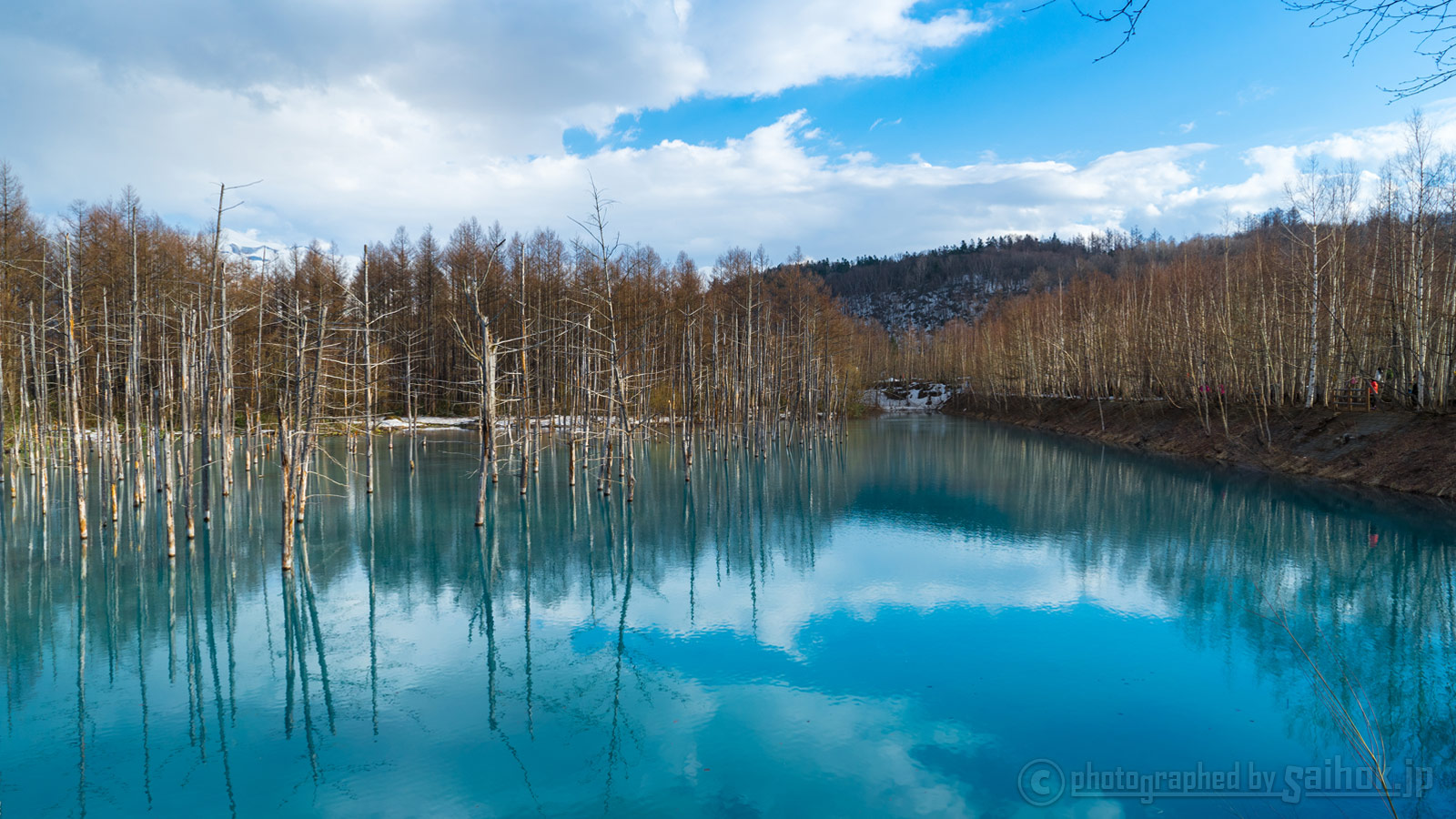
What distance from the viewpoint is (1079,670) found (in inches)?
326

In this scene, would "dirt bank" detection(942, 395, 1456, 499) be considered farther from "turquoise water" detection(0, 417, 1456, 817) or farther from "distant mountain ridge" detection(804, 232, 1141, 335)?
"distant mountain ridge" detection(804, 232, 1141, 335)

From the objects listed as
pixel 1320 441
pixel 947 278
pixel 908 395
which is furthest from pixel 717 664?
pixel 947 278

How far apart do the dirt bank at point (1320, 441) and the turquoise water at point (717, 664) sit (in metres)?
4.01

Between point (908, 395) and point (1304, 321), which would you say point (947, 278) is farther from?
point (1304, 321)

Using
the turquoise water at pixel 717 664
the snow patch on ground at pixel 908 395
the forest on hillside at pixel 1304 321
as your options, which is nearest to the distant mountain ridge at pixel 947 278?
the snow patch on ground at pixel 908 395

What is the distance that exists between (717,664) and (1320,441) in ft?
80.9

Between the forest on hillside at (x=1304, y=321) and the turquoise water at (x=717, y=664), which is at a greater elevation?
the forest on hillside at (x=1304, y=321)

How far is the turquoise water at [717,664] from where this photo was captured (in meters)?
5.94

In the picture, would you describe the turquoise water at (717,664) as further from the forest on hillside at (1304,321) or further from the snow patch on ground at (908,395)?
the snow patch on ground at (908,395)

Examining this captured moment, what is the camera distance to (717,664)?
857cm

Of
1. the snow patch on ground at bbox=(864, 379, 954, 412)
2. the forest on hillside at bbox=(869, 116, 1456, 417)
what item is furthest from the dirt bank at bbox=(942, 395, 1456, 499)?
the snow patch on ground at bbox=(864, 379, 954, 412)

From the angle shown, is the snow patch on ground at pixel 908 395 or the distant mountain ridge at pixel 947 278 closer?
the snow patch on ground at pixel 908 395

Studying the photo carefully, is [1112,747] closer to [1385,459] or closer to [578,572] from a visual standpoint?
[578,572]

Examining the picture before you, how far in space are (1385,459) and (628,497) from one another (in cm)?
2126
